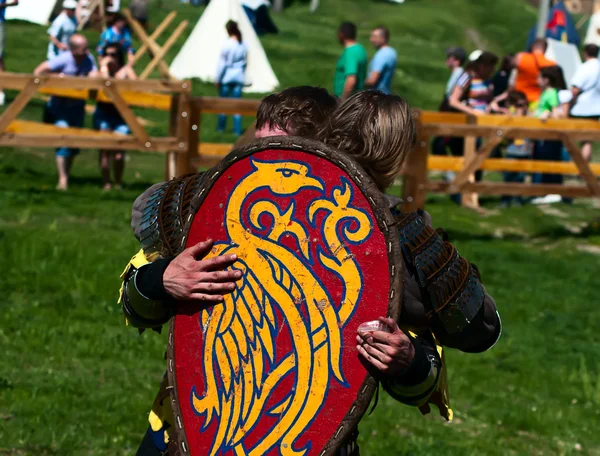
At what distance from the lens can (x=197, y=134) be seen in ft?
30.7

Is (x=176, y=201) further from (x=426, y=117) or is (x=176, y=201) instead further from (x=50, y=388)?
(x=426, y=117)

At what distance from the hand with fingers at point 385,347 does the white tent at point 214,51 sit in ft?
57.9

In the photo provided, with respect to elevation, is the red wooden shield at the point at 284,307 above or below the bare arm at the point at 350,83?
above

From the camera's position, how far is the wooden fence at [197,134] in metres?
9.26

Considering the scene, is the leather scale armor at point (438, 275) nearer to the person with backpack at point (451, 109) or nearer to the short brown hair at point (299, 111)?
the short brown hair at point (299, 111)

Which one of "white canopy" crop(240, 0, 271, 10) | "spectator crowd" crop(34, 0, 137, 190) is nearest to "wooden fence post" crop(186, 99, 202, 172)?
"spectator crowd" crop(34, 0, 137, 190)

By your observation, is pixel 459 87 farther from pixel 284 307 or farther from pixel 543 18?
pixel 284 307

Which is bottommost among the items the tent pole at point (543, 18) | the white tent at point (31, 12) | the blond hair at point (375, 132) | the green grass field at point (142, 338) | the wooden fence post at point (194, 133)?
the green grass field at point (142, 338)

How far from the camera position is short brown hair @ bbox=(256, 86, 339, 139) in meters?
2.84

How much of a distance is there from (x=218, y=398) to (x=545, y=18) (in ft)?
49.4

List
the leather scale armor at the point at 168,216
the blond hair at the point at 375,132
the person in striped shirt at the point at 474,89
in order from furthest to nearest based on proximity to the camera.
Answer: the person in striped shirt at the point at 474,89 → the leather scale armor at the point at 168,216 → the blond hair at the point at 375,132

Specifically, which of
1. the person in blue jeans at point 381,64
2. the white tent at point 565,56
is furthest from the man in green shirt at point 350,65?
the white tent at point 565,56

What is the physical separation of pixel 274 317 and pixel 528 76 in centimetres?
1060

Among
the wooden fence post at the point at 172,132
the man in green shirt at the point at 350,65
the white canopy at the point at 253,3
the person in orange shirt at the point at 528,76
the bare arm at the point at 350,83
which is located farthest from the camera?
the white canopy at the point at 253,3
